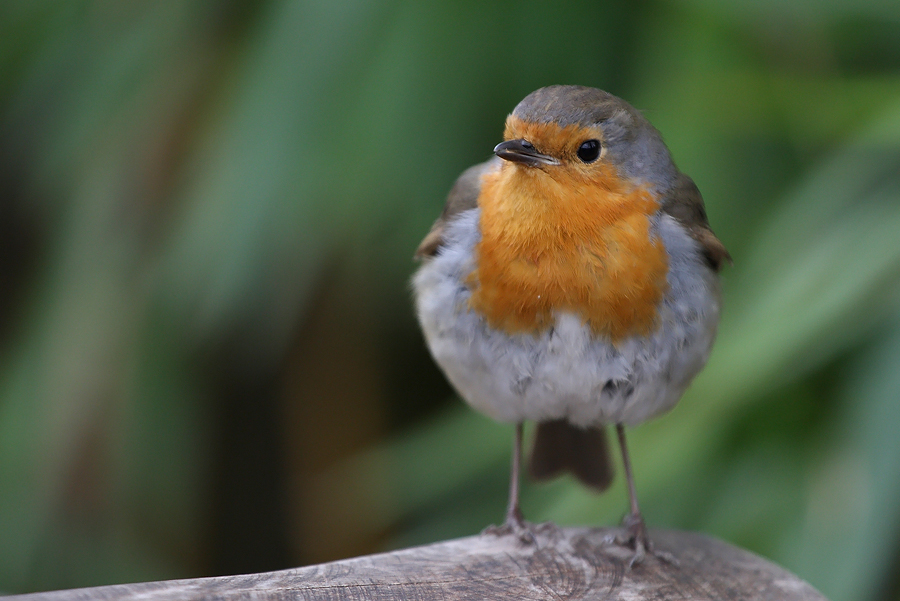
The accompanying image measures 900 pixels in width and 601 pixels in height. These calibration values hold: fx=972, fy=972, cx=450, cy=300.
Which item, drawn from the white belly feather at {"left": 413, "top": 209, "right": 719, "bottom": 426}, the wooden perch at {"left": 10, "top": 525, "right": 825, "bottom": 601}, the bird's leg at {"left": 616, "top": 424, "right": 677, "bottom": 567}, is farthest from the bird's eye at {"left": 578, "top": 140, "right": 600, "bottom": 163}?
the wooden perch at {"left": 10, "top": 525, "right": 825, "bottom": 601}

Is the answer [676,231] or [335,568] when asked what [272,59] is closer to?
[676,231]

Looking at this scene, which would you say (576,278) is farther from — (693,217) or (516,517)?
(516,517)

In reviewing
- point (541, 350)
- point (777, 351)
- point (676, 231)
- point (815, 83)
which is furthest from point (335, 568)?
point (815, 83)

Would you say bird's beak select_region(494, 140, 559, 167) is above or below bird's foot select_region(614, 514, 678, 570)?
above

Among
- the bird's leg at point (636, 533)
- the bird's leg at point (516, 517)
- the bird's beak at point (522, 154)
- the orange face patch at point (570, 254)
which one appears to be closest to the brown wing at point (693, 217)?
the orange face patch at point (570, 254)

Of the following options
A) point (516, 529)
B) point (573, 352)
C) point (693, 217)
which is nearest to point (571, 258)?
point (573, 352)

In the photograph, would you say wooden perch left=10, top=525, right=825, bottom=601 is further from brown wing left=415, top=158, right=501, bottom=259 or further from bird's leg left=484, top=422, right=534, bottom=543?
brown wing left=415, top=158, right=501, bottom=259

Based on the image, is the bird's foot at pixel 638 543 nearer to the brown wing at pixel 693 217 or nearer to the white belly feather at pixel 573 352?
the white belly feather at pixel 573 352
